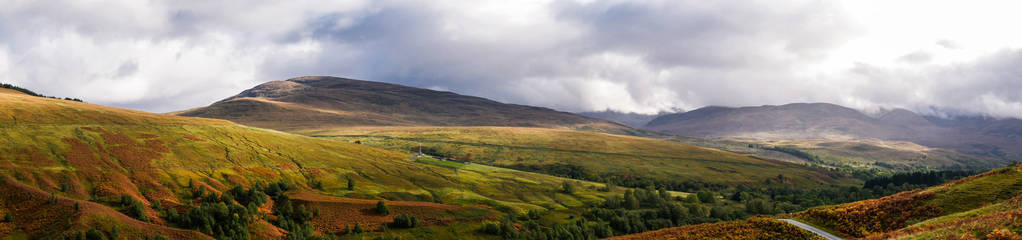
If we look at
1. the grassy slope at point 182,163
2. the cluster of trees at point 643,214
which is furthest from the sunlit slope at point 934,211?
the grassy slope at point 182,163

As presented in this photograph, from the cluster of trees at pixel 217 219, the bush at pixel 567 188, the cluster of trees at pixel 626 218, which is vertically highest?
the cluster of trees at pixel 217 219

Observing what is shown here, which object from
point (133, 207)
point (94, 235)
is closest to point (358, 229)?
point (133, 207)

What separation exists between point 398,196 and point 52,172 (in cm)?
6872

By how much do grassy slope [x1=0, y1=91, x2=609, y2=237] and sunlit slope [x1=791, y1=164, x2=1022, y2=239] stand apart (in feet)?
307

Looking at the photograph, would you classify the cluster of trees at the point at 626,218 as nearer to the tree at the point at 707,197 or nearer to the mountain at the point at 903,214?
the tree at the point at 707,197

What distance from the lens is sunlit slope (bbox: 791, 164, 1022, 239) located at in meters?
34.2

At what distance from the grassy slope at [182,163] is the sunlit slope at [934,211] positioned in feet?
307

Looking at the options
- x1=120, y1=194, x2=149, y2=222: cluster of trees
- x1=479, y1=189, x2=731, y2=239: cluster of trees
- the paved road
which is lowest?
x1=479, y1=189, x2=731, y2=239: cluster of trees

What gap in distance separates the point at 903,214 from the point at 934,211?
236 centimetres

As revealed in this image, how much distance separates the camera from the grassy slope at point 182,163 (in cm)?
7694

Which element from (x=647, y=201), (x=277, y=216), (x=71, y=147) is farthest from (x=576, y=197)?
(x=71, y=147)

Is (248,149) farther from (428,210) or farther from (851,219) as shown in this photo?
(851,219)

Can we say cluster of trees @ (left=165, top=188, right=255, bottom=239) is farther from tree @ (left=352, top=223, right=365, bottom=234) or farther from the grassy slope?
tree @ (left=352, top=223, right=365, bottom=234)

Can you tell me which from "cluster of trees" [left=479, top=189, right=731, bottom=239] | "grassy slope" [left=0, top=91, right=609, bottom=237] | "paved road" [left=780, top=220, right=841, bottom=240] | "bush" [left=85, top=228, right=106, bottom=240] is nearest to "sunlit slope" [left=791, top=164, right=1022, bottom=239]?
"paved road" [left=780, top=220, right=841, bottom=240]
